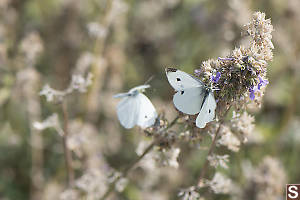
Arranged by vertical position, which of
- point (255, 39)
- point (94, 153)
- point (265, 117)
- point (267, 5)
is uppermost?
point (267, 5)

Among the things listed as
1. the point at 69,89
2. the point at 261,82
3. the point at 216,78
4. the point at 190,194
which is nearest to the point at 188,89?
the point at 216,78

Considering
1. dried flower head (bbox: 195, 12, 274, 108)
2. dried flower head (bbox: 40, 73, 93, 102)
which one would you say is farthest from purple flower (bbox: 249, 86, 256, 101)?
dried flower head (bbox: 40, 73, 93, 102)

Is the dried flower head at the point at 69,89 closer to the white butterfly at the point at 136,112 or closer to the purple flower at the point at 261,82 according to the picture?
the white butterfly at the point at 136,112

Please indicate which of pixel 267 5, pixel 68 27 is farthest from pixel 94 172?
pixel 267 5

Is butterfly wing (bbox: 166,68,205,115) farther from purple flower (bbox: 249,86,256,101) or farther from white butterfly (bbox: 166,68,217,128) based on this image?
purple flower (bbox: 249,86,256,101)

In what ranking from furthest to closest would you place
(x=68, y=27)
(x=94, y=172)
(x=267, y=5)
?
1. (x=267, y=5)
2. (x=68, y=27)
3. (x=94, y=172)

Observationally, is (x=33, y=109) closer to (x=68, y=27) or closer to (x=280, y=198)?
(x=68, y=27)
